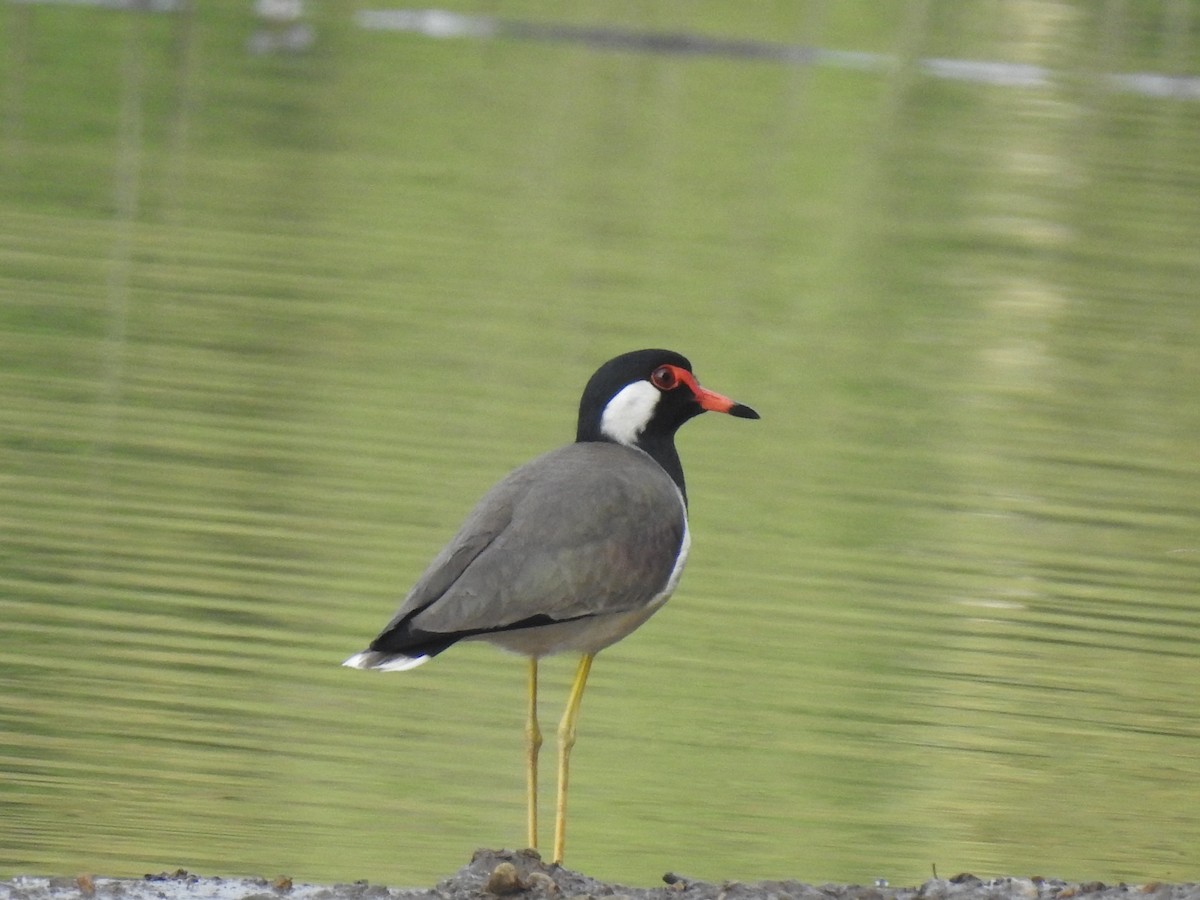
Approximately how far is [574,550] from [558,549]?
55mm

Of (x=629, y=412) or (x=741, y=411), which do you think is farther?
(x=741, y=411)

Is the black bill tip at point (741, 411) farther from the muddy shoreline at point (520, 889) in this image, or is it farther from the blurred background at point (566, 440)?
the muddy shoreline at point (520, 889)

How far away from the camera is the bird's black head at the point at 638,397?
7297mm

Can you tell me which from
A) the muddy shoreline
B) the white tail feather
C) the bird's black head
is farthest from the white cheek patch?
the muddy shoreline

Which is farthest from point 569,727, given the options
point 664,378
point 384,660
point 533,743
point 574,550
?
point 664,378

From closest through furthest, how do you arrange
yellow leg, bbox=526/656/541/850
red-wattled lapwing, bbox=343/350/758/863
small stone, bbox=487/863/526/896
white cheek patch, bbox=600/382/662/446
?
small stone, bbox=487/863/526/896 → red-wattled lapwing, bbox=343/350/758/863 → yellow leg, bbox=526/656/541/850 → white cheek patch, bbox=600/382/662/446

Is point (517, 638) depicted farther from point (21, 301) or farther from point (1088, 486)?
point (21, 301)

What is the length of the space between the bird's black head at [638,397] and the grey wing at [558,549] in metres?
0.14

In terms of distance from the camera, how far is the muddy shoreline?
5.88 metres

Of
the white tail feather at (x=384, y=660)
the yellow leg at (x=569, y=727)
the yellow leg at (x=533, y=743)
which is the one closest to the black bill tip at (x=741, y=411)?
the yellow leg at (x=569, y=727)

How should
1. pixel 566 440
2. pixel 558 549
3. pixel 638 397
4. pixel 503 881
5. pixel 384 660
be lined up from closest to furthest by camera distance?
pixel 503 881 < pixel 384 660 < pixel 558 549 < pixel 638 397 < pixel 566 440

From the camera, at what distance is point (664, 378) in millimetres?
7309

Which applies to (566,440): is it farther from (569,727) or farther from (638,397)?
(569,727)

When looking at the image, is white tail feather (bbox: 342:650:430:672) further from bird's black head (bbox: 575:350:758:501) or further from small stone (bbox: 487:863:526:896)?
bird's black head (bbox: 575:350:758:501)
